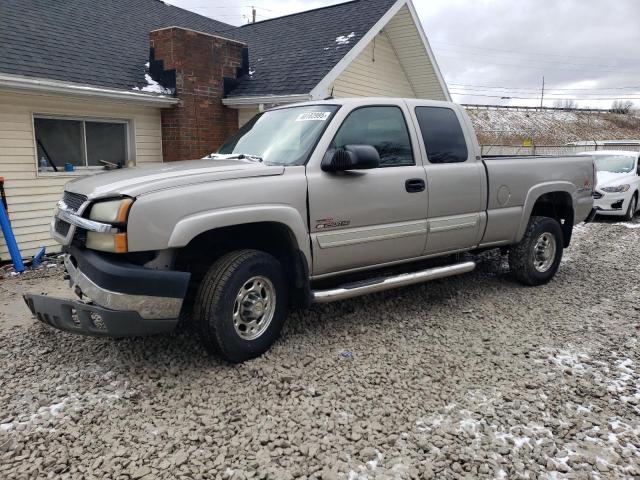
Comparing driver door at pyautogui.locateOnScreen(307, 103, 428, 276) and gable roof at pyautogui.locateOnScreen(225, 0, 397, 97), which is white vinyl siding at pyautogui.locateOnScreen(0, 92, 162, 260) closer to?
gable roof at pyautogui.locateOnScreen(225, 0, 397, 97)

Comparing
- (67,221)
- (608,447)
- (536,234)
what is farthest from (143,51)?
(608,447)

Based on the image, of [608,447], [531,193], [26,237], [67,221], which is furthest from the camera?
[26,237]

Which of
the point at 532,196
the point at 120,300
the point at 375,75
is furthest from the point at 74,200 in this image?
the point at 375,75

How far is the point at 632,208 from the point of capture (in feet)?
40.6

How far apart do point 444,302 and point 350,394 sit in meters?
2.32

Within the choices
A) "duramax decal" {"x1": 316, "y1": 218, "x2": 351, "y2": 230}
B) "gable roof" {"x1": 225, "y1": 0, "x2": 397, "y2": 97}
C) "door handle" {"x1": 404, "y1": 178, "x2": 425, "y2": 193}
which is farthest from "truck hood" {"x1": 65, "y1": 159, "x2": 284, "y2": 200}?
"gable roof" {"x1": 225, "y1": 0, "x2": 397, "y2": 97}

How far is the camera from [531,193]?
18.9 ft

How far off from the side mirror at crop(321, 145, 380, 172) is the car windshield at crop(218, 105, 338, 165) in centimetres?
23

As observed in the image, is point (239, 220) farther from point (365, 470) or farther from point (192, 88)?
point (192, 88)

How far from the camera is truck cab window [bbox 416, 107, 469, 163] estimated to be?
196 inches

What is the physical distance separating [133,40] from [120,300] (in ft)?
30.1

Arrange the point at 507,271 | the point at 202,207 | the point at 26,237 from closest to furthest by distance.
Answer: the point at 202,207
the point at 507,271
the point at 26,237

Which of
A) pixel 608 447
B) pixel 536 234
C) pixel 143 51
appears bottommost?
pixel 608 447

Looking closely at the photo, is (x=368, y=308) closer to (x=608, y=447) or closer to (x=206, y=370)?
(x=206, y=370)
